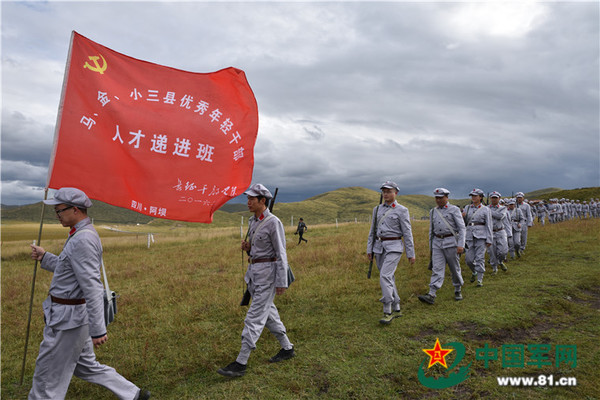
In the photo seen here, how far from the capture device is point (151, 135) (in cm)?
552

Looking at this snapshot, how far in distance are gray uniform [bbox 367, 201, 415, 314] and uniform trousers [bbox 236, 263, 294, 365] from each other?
2.51m

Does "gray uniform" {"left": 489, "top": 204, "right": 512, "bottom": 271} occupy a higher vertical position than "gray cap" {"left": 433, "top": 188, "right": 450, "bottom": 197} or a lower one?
lower

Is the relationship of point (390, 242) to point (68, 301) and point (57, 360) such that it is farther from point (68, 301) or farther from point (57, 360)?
point (57, 360)

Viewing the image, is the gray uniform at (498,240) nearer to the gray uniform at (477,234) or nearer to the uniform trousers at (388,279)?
the gray uniform at (477,234)

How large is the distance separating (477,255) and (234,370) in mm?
8312

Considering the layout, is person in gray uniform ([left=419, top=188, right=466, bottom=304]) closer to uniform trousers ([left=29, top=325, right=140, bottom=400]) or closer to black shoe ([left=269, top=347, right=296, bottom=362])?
black shoe ([left=269, top=347, right=296, bottom=362])

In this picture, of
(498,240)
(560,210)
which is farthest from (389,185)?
(560,210)

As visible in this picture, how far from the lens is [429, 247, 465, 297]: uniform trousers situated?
27.6ft

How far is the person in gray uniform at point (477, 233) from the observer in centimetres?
1036

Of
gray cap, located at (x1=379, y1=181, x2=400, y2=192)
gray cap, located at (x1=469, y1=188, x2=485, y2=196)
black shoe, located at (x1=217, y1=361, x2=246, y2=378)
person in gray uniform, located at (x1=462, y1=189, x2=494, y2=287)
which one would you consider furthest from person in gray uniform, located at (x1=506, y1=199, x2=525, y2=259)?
black shoe, located at (x1=217, y1=361, x2=246, y2=378)


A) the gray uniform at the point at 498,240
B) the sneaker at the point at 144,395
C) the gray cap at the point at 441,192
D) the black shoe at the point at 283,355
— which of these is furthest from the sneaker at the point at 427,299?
the sneaker at the point at 144,395

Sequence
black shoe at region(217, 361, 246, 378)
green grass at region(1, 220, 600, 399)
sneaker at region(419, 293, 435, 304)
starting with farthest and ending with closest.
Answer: sneaker at region(419, 293, 435, 304) < black shoe at region(217, 361, 246, 378) < green grass at region(1, 220, 600, 399)

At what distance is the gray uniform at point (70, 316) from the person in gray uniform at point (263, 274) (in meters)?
1.92

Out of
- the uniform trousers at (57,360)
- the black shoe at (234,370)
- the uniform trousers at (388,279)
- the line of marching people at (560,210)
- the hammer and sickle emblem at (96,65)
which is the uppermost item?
the line of marching people at (560,210)
